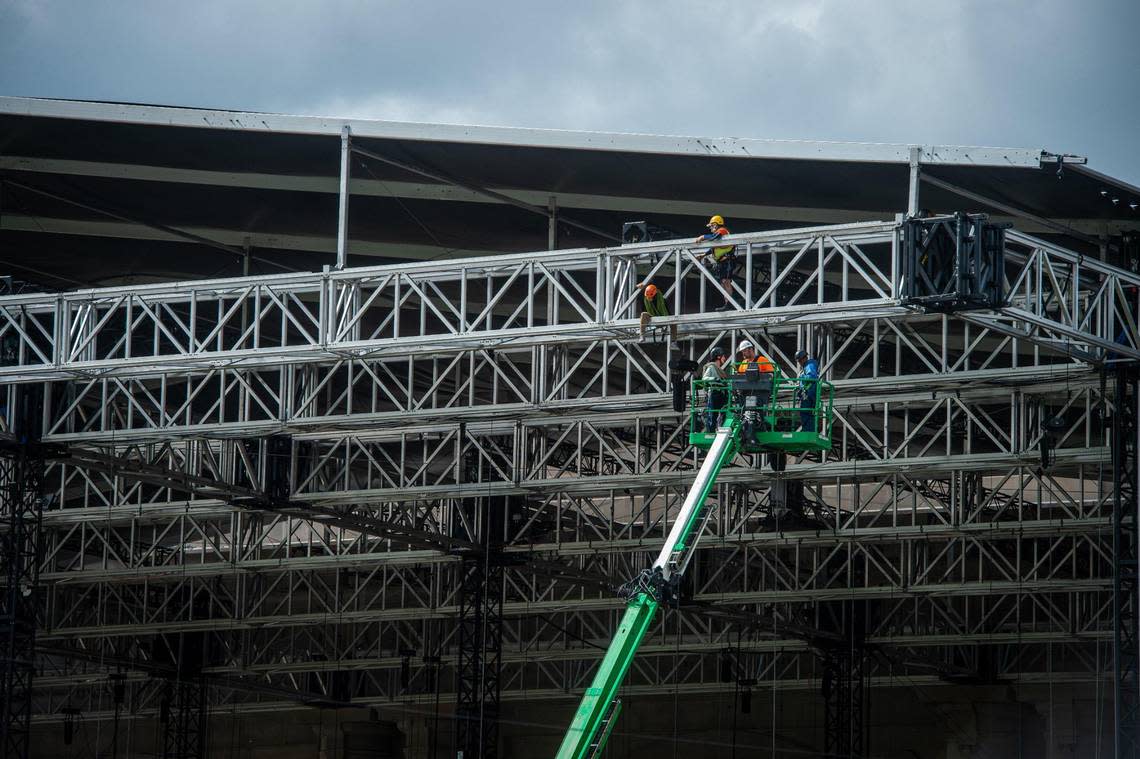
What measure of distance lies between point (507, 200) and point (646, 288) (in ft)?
20.8

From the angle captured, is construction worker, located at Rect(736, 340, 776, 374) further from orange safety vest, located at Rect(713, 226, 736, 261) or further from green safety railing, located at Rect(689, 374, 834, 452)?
orange safety vest, located at Rect(713, 226, 736, 261)

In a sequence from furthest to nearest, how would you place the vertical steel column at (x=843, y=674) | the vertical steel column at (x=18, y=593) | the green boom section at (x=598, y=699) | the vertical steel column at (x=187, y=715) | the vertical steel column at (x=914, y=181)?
1. the vertical steel column at (x=187, y=715)
2. the vertical steel column at (x=843, y=674)
3. the vertical steel column at (x=18, y=593)
4. the vertical steel column at (x=914, y=181)
5. the green boom section at (x=598, y=699)

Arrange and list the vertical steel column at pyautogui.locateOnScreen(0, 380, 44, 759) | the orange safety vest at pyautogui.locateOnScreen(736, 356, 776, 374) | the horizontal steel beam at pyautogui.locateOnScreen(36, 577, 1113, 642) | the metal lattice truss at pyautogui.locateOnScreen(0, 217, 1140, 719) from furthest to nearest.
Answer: the horizontal steel beam at pyautogui.locateOnScreen(36, 577, 1113, 642) → the vertical steel column at pyautogui.locateOnScreen(0, 380, 44, 759) → the metal lattice truss at pyautogui.locateOnScreen(0, 217, 1140, 719) → the orange safety vest at pyautogui.locateOnScreen(736, 356, 776, 374)

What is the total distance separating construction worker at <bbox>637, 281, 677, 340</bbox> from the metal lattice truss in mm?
225

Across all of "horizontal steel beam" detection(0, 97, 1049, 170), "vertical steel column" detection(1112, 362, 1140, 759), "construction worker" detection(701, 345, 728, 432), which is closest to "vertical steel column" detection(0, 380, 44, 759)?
"horizontal steel beam" detection(0, 97, 1049, 170)

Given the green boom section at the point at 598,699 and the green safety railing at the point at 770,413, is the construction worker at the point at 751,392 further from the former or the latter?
the green boom section at the point at 598,699

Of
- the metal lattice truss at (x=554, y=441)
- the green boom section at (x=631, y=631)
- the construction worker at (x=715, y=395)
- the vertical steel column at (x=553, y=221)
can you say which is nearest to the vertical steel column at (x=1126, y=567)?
the metal lattice truss at (x=554, y=441)

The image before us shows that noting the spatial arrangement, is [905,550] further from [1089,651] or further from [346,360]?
[346,360]

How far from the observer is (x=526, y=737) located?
59.4 metres

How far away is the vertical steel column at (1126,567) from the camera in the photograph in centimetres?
2689

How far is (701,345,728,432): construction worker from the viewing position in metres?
23.3

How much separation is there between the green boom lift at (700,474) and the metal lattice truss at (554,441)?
5.31 ft

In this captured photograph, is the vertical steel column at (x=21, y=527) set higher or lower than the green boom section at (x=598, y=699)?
higher

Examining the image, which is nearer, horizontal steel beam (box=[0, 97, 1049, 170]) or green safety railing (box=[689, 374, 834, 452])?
green safety railing (box=[689, 374, 834, 452])
